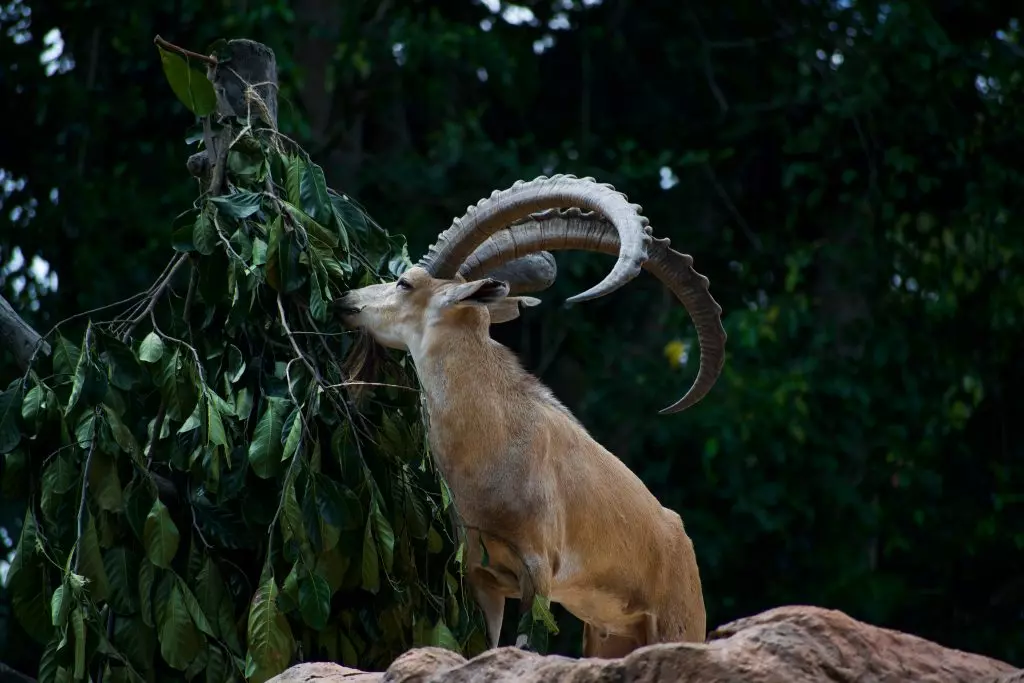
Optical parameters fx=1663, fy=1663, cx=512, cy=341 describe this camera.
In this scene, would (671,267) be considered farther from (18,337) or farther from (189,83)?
(18,337)

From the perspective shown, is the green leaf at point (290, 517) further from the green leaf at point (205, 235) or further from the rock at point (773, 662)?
the rock at point (773, 662)

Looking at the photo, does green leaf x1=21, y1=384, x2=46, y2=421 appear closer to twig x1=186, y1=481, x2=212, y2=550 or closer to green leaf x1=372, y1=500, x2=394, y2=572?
twig x1=186, y1=481, x2=212, y2=550

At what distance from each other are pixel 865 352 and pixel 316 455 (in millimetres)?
6693

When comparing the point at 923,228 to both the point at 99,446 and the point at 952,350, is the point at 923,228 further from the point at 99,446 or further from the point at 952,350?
the point at 99,446

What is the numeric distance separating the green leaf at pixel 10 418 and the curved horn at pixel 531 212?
5.69 ft

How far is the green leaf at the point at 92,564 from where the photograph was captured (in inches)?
250

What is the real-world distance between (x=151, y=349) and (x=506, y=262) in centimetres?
146

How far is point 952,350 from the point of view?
12461 mm

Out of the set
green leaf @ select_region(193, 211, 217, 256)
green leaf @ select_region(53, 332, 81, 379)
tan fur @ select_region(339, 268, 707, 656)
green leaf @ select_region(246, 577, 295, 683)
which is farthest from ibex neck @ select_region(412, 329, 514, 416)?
green leaf @ select_region(53, 332, 81, 379)

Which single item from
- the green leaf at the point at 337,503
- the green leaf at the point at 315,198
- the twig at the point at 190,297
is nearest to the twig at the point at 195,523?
the green leaf at the point at 337,503

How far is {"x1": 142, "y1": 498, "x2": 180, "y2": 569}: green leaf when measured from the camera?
6332mm

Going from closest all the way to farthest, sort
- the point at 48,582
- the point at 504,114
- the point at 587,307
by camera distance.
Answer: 1. the point at 48,582
2. the point at 587,307
3. the point at 504,114

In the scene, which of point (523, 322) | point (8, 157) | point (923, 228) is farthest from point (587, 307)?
point (8, 157)

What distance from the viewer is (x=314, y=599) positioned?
6.18 metres
